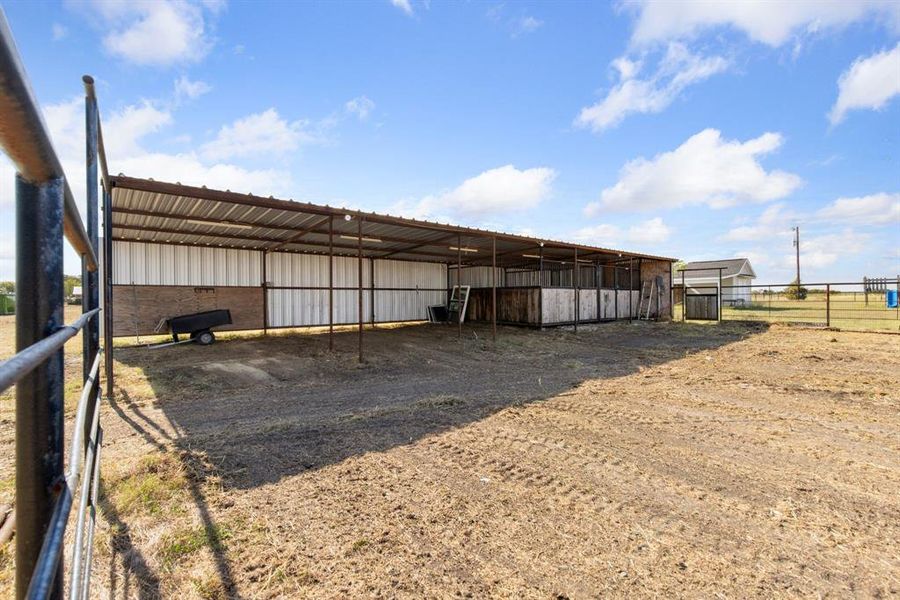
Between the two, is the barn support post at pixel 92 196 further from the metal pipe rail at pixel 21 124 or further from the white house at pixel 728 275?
the white house at pixel 728 275

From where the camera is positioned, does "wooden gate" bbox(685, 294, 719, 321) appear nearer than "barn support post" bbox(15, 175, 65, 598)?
No

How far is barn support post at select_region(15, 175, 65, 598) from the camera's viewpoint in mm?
869

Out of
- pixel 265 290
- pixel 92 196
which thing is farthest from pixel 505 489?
pixel 265 290

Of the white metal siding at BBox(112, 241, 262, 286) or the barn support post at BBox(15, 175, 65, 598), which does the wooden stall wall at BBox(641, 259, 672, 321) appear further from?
the barn support post at BBox(15, 175, 65, 598)

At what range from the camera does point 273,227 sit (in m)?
11.5

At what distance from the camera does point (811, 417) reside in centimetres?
526

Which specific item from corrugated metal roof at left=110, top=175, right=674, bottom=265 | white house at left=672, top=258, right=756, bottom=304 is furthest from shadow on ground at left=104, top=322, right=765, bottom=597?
white house at left=672, top=258, right=756, bottom=304

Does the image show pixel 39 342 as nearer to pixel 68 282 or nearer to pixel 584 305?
pixel 584 305

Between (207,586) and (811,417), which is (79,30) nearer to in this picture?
(207,586)

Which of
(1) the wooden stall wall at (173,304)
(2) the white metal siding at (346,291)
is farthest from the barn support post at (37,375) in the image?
(2) the white metal siding at (346,291)

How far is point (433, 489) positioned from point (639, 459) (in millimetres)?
2025

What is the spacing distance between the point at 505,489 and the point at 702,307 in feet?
65.8

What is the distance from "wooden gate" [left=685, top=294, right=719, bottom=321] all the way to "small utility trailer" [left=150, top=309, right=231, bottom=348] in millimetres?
19845

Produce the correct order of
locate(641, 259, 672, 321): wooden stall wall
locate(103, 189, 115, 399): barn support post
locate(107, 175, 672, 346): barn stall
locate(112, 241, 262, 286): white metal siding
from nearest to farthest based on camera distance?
locate(103, 189, 115, 399): barn support post < locate(107, 175, 672, 346): barn stall < locate(112, 241, 262, 286): white metal siding < locate(641, 259, 672, 321): wooden stall wall
